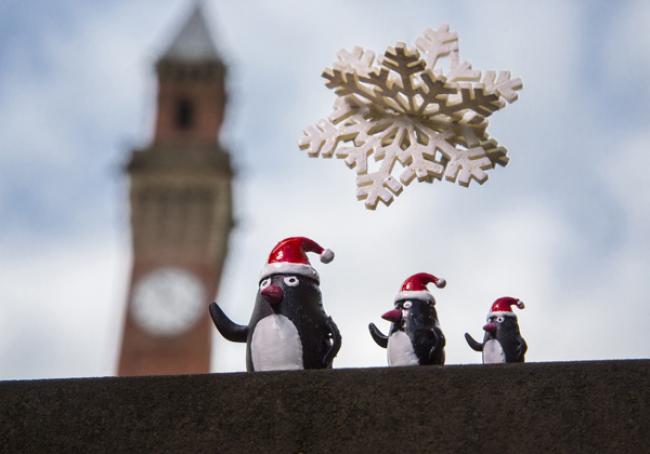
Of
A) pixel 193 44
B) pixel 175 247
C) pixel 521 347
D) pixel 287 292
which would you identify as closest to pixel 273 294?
pixel 287 292

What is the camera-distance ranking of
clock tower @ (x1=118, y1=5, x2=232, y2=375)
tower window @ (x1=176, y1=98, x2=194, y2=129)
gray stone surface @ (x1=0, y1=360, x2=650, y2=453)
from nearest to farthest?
gray stone surface @ (x1=0, y1=360, x2=650, y2=453)
clock tower @ (x1=118, y1=5, x2=232, y2=375)
tower window @ (x1=176, y1=98, x2=194, y2=129)

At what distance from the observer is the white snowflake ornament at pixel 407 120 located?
11.3ft

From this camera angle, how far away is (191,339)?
111ft

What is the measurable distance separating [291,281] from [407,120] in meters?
0.69

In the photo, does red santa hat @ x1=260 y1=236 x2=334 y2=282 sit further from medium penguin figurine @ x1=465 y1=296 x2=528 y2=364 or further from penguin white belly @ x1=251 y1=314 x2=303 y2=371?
medium penguin figurine @ x1=465 y1=296 x2=528 y2=364

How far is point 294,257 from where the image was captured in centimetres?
320

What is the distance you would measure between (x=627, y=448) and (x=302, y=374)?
2.14 feet

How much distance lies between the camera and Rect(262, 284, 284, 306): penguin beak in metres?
3.03

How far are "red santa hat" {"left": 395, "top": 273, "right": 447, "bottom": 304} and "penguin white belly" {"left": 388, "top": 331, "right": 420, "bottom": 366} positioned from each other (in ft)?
0.50

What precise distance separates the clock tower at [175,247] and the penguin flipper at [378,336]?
2979 cm

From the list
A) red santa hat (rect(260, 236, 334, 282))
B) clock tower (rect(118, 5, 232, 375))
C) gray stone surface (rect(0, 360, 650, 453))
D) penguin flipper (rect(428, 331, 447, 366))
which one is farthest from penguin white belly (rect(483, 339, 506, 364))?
clock tower (rect(118, 5, 232, 375))

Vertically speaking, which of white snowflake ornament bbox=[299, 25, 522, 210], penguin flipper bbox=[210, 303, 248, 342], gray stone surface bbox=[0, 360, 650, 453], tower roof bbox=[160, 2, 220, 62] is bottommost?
gray stone surface bbox=[0, 360, 650, 453]

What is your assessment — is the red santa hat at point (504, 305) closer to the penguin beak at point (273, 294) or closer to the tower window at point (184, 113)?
the penguin beak at point (273, 294)

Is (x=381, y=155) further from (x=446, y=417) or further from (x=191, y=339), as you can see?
(x=191, y=339)
